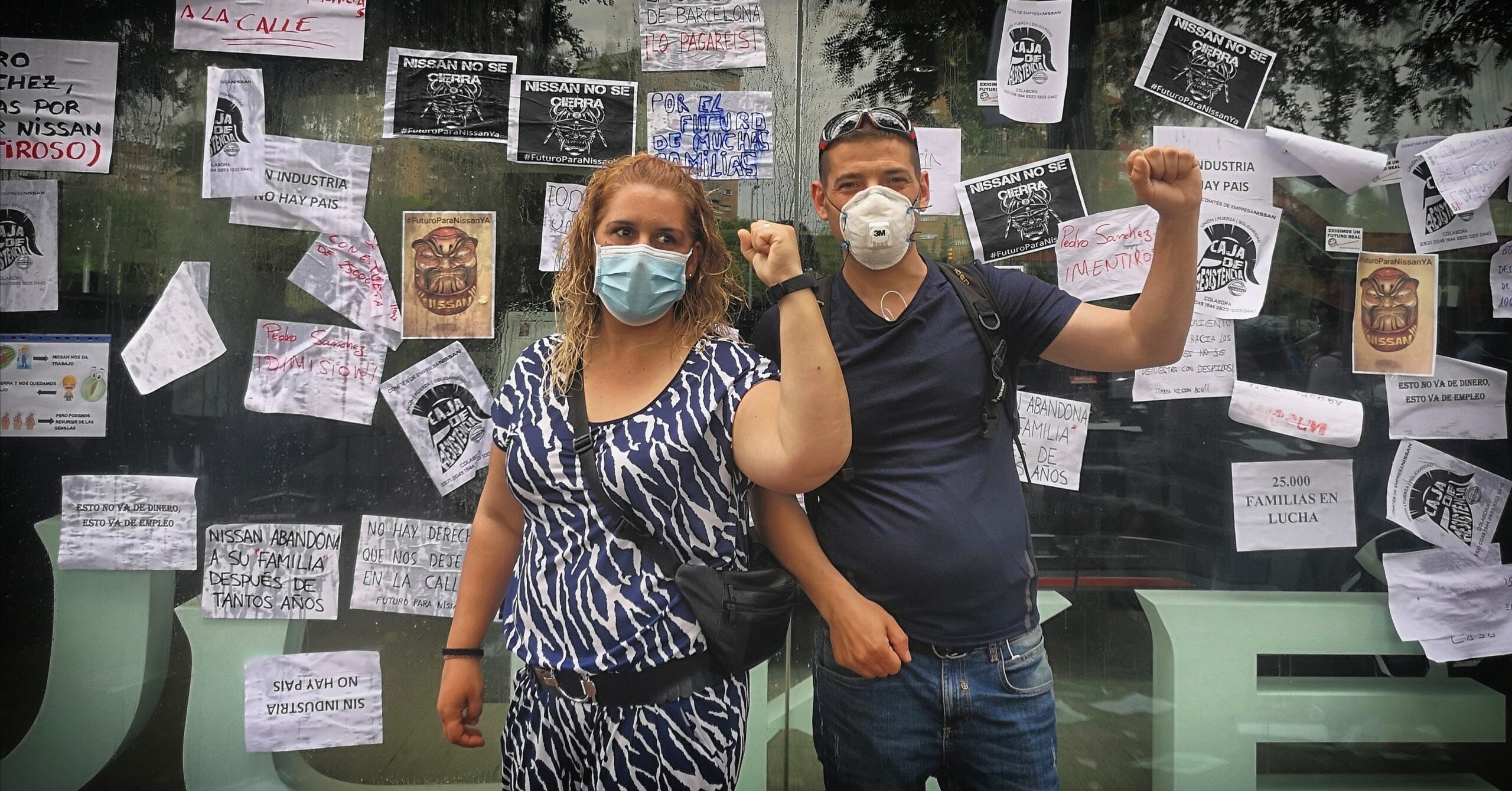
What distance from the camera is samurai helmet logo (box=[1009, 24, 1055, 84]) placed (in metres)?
2.74

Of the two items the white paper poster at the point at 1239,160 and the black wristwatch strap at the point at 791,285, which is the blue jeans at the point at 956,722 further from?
the white paper poster at the point at 1239,160

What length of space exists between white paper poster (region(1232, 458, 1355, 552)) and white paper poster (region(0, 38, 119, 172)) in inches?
147

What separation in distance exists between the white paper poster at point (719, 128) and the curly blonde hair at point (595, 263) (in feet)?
2.98

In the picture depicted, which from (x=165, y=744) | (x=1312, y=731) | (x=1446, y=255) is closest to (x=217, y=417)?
(x=165, y=744)

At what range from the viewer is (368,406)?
274 cm

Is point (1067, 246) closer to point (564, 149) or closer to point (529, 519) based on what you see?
point (564, 149)

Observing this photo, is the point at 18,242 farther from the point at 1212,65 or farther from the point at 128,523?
the point at 1212,65

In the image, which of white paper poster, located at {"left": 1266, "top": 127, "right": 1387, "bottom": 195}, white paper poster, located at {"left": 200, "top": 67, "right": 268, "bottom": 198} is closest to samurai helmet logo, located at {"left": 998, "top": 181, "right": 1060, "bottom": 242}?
white paper poster, located at {"left": 1266, "top": 127, "right": 1387, "bottom": 195}

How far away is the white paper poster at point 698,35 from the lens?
2.71m

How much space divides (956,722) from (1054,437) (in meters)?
1.31

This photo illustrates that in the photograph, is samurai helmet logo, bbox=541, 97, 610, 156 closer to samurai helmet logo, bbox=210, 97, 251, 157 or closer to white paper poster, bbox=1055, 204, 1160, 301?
samurai helmet logo, bbox=210, 97, 251, 157

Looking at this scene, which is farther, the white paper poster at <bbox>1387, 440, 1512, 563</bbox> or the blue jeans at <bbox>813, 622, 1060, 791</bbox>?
the white paper poster at <bbox>1387, 440, 1512, 563</bbox>

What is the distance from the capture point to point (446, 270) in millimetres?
2725

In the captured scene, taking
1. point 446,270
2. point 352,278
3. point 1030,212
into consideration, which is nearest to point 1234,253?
point 1030,212
